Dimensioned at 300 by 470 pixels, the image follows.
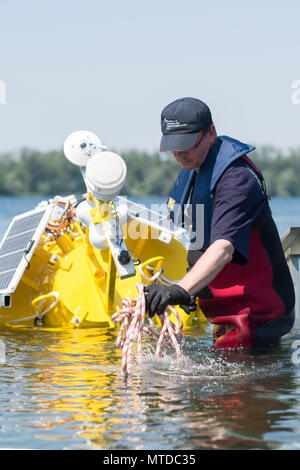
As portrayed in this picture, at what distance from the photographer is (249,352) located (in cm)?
648

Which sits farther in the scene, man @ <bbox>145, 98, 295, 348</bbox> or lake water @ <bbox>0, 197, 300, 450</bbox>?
man @ <bbox>145, 98, 295, 348</bbox>

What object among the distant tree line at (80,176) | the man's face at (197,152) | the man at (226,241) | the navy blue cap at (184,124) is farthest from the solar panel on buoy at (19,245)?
the distant tree line at (80,176)

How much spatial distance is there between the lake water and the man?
343mm

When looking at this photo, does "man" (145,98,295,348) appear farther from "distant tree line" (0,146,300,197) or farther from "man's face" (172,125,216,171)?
"distant tree line" (0,146,300,197)

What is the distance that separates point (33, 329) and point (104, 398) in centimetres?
381

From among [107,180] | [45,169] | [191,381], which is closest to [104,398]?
[191,381]

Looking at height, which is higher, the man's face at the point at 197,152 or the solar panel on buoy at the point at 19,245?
the man's face at the point at 197,152

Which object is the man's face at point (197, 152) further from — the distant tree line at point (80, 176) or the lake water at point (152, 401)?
the distant tree line at point (80, 176)

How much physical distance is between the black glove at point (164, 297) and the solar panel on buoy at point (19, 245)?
417 cm

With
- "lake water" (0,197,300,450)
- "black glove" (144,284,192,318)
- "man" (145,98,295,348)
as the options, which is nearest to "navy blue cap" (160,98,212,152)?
"man" (145,98,295,348)

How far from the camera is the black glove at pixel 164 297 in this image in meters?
5.44

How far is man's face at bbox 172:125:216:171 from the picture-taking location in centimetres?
589

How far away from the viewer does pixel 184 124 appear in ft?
18.9
